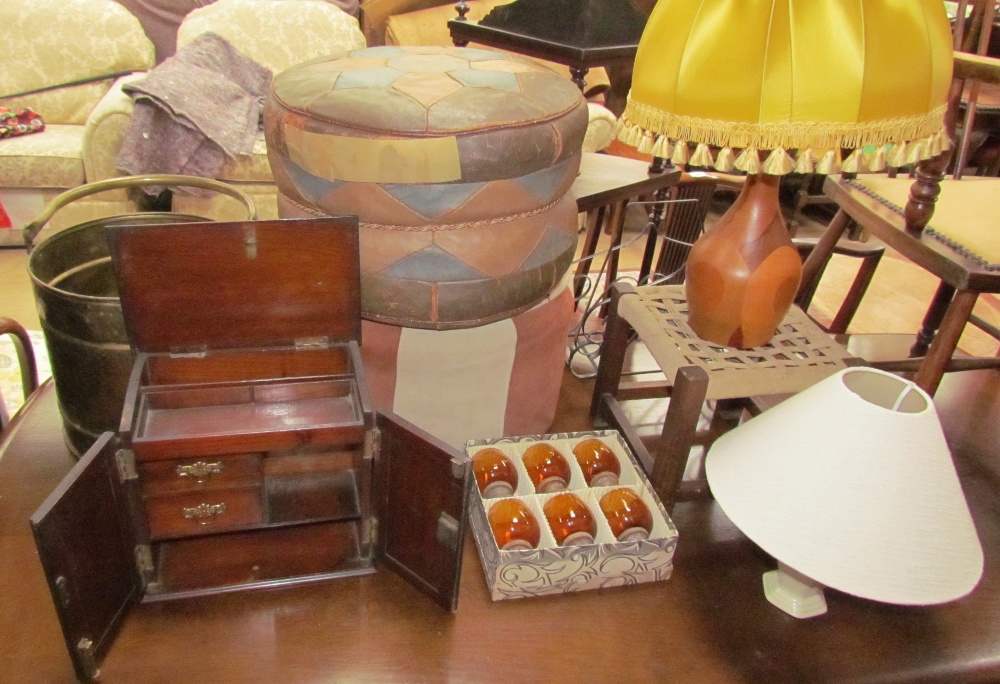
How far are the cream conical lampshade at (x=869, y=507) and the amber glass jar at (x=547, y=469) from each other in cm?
25

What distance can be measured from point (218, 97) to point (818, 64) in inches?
80.5

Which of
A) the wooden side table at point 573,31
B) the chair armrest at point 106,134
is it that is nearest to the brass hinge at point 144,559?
the wooden side table at point 573,31

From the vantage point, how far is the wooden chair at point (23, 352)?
0.96m

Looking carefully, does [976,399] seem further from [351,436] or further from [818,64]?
[351,436]

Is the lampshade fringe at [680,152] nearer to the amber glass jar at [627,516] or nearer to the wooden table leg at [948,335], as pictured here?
the amber glass jar at [627,516]

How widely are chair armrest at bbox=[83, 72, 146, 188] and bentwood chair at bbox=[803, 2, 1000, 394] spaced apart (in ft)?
6.29

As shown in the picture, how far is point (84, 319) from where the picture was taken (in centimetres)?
81

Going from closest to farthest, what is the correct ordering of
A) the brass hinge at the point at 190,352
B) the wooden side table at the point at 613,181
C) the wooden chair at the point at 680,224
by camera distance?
the brass hinge at the point at 190,352
the wooden side table at the point at 613,181
the wooden chair at the point at 680,224

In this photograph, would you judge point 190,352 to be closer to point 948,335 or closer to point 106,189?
point 106,189

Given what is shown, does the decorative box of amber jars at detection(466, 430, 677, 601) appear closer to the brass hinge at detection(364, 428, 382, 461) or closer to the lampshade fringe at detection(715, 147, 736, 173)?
the brass hinge at detection(364, 428, 382, 461)

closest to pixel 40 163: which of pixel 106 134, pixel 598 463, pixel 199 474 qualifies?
pixel 106 134

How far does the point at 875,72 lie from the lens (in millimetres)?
699

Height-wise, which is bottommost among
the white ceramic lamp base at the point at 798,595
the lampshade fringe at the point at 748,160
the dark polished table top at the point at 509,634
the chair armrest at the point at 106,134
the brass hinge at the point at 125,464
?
the chair armrest at the point at 106,134

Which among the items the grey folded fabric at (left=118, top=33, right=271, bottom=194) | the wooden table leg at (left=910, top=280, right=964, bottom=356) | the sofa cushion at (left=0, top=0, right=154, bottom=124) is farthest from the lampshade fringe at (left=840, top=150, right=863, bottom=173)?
the sofa cushion at (left=0, top=0, right=154, bottom=124)
